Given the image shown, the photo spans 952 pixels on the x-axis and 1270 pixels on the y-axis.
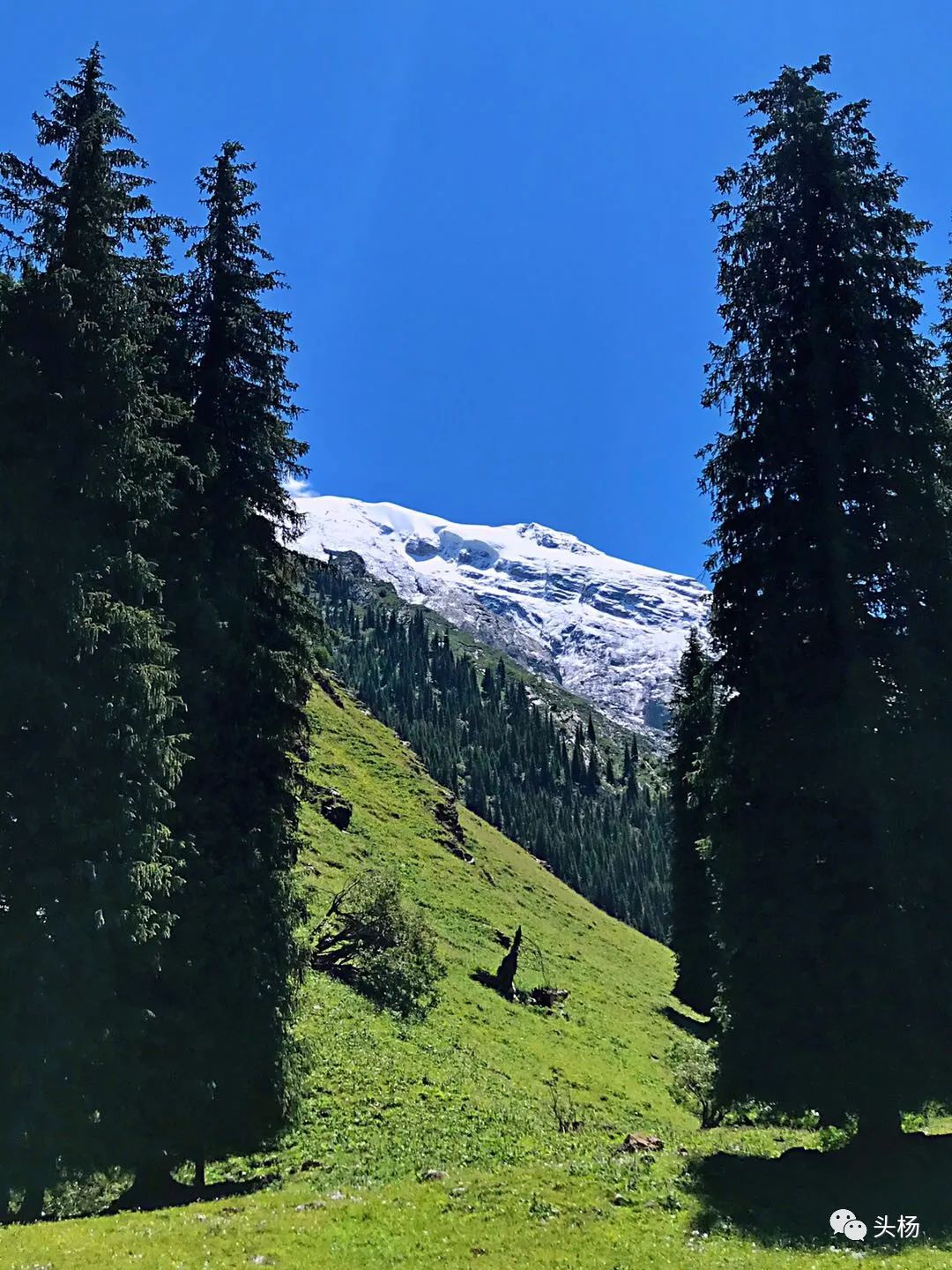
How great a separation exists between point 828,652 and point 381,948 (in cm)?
2684

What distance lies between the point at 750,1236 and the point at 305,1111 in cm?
1500

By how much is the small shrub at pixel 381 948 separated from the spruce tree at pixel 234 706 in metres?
17.8

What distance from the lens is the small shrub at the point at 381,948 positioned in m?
34.5

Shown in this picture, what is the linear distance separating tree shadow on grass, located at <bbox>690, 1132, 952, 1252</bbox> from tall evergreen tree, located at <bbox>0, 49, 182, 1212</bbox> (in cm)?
1011

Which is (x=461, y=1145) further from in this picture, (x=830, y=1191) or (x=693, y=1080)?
(x=830, y=1191)

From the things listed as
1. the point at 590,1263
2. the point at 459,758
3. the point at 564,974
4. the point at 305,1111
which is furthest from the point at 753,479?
the point at 459,758

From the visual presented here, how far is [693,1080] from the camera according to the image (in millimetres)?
29406

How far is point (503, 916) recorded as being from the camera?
58562 mm

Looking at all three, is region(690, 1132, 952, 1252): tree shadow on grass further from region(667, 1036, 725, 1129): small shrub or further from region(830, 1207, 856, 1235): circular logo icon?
region(667, 1036, 725, 1129): small shrub

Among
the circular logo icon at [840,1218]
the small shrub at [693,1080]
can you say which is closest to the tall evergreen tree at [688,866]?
the small shrub at [693,1080]

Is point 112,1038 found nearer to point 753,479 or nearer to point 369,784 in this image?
point 753,479

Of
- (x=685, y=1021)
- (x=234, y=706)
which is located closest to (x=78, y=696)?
(x=234, y=706)

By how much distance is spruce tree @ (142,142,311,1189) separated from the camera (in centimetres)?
1614

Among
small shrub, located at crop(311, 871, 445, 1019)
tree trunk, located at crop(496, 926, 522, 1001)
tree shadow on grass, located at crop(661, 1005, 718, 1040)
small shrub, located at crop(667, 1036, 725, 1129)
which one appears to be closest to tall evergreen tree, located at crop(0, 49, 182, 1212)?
small shrub, located at crop(667, 1036, 725, 1129)
